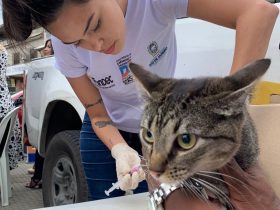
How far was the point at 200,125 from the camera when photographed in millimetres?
1036

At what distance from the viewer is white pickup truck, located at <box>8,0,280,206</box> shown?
6.37 feet

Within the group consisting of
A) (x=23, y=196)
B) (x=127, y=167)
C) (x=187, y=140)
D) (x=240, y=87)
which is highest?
(x=240, y=87)

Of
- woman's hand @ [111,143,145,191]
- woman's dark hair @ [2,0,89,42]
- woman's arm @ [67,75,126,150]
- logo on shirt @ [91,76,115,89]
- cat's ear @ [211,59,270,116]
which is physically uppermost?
woman's dark hair @ [2,0,89,42]

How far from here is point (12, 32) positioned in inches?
57.0

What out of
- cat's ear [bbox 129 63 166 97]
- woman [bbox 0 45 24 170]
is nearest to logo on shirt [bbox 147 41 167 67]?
cat's ear [bbox 129 63 166 97]

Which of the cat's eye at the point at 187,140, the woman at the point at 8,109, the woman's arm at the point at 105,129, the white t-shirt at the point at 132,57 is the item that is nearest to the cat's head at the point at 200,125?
the cat's eye at the point at 187,140

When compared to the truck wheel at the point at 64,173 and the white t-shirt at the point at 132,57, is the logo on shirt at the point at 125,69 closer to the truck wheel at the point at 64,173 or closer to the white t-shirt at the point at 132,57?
the white t-shirt at the point at 132,57

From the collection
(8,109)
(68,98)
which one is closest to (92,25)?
(68,98)

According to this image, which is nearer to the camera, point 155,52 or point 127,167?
point 127,167

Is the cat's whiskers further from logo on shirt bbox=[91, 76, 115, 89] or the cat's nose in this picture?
logo on shirt bbox=[91, 76, 115, 89]

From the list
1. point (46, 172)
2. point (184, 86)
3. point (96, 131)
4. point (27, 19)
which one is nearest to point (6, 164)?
point (46, 172)

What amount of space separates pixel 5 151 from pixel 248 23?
3408 mm

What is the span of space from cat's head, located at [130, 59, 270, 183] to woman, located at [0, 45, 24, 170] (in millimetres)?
2957

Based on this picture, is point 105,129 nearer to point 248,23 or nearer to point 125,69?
point 125,69
